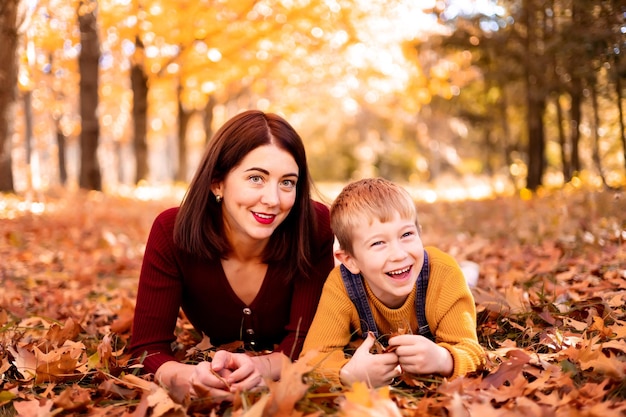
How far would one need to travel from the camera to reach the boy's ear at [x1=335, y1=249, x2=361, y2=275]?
9.20ft

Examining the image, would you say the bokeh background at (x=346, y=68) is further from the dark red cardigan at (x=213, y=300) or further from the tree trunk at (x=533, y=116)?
the dark red cardigan at (x=213, y=300)

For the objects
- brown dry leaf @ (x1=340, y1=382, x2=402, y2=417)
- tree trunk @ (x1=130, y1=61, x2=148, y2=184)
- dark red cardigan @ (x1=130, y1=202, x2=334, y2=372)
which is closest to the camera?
brown dry leaf @ (x1=340, y1=382, x2=402, y2=417)

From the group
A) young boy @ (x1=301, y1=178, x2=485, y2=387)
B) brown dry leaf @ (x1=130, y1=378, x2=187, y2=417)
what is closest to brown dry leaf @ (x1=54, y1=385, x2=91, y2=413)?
brown dry leaf @ (x1=130, y1=378, x2=187, y2=417)

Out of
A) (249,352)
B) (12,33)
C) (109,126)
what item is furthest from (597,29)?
(109,126)

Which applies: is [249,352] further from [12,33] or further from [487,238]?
[12,33]

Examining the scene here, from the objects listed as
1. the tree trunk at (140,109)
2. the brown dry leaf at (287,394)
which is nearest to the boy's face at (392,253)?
the brown dry leaf at (287,394)

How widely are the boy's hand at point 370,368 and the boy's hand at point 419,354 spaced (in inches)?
1.7

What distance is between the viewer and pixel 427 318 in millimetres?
2789

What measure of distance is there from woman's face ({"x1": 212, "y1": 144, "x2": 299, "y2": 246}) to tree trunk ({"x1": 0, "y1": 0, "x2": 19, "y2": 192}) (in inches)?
226

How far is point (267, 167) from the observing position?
2914 millimetres

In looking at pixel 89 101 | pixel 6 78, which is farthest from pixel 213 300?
pixel 89 101

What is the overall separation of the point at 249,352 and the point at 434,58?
49.5 feet

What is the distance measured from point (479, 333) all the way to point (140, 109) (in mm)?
14515

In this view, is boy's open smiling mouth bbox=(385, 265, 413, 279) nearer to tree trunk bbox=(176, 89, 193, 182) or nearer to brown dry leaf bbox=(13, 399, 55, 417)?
brown dry leaf bbox=(13, 399, 55, 417)
